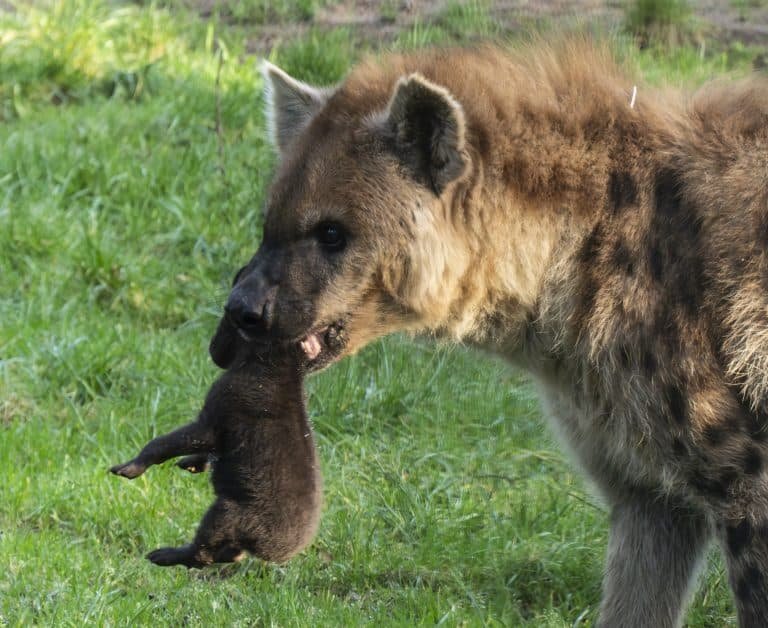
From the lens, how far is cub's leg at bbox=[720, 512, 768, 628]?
2.88 m

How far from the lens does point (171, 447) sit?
120 inches

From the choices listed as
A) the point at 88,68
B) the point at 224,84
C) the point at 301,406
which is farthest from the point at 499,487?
the point at 88,68

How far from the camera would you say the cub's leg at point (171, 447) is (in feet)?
9.84

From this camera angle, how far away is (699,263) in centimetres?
299

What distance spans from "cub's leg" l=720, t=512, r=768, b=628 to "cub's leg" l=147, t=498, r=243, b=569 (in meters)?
1.07

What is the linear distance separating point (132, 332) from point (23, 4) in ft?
9.08

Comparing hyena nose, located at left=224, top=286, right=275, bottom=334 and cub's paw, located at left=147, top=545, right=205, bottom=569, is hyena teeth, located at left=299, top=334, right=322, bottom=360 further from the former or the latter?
cub's paw, located at left=147, top=545, right=205, bottom=569

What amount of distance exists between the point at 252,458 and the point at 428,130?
0.83 metres

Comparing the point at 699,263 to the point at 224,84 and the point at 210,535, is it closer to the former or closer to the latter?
the point at 210,535

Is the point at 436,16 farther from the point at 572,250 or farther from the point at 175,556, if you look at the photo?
the point at 175,556

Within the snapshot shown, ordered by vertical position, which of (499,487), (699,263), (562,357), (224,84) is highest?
(699,263)

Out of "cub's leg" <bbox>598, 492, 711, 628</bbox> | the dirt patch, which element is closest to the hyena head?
"cub's leg" <bbox>598, 492, 711, 628</bbox>

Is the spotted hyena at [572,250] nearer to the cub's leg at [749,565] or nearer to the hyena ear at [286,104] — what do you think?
the cub's leg at [749,565]

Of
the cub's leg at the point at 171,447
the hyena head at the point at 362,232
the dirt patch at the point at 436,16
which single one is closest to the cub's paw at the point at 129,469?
the cub's leg at the point at 171,447
